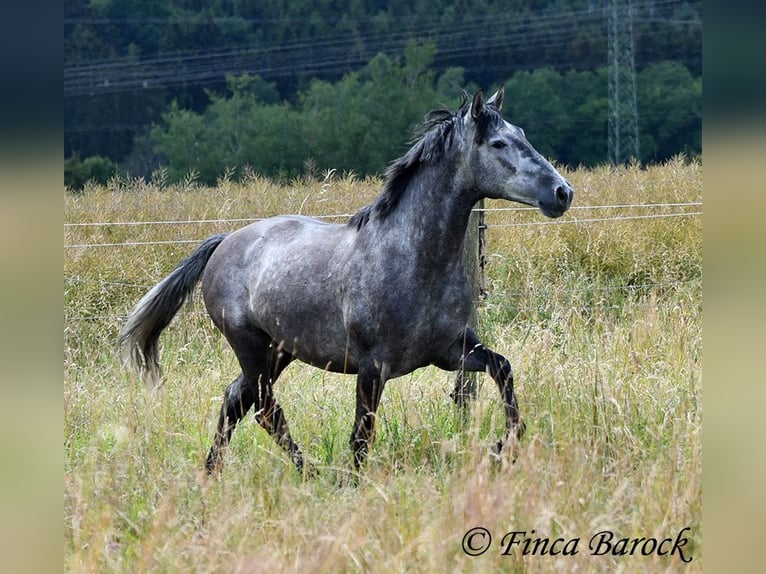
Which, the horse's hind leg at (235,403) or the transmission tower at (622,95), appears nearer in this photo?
the horse's hind leg at (235,403)

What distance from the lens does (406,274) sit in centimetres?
408

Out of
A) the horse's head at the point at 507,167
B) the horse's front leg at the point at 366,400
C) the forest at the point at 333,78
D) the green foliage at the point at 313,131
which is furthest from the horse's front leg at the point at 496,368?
the green foliage at the point at 313,131

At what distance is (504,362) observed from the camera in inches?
161

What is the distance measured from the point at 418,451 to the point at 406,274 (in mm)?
791

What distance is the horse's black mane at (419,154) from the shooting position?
13.7 ft

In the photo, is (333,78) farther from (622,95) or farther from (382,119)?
(622,95)

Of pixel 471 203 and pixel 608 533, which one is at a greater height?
pixel 471 203

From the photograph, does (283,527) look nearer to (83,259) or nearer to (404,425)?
(404,425)

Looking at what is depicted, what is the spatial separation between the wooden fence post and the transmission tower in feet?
52.8

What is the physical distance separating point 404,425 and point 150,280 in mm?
4314

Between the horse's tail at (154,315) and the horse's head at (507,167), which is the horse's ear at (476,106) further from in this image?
the horse's tail at (154,315)

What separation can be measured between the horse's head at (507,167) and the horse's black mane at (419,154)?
4.1 inches

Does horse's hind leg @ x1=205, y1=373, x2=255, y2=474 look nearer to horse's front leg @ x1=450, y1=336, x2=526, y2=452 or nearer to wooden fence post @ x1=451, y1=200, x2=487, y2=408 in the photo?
wooden fence post @ x1=451, y1=200, x2=487, y2=408
